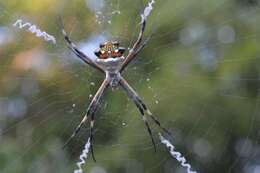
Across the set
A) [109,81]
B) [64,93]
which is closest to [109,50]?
[109,81]

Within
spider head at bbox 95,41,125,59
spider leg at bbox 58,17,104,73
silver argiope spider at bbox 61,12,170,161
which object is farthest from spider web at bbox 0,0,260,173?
spider head at bbox 95,41,125,59

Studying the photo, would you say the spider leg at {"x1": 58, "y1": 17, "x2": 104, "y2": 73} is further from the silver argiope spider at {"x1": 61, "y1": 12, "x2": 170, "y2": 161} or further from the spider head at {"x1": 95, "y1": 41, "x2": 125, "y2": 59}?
the spider head at {"x1": 95, "y1": 41, "x2": 125, "y2": 59}

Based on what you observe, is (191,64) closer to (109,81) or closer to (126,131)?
(126,131)

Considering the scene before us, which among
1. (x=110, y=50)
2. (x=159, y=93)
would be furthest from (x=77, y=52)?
(x=159, y=93)

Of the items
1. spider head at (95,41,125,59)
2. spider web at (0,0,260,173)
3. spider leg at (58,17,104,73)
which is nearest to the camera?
spider head at (95,41,125,59)

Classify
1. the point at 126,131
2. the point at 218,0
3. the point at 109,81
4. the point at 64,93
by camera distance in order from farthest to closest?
1. the point at 218,0
2. the point at 126,131
3. the point at 64,93
4. the point at 109,81

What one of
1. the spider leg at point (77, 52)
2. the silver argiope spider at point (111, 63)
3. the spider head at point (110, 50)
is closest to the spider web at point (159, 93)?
the silver argiope spider at point (111, 63)

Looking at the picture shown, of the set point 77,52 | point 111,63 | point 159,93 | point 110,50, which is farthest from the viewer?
point 159,93

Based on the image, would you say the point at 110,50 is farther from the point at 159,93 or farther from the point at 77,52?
the point at 159,93
